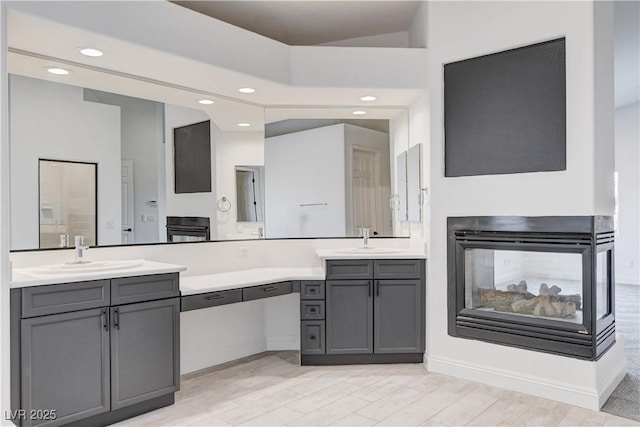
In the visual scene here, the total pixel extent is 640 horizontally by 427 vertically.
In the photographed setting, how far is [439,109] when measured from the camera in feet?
11.5

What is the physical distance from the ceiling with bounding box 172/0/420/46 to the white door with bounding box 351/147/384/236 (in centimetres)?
109

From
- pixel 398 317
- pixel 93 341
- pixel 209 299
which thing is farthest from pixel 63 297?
pixel 398 317

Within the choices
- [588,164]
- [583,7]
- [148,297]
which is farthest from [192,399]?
[583,7]

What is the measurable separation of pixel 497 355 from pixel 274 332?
1.87m

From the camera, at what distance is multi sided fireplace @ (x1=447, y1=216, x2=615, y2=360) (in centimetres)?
289

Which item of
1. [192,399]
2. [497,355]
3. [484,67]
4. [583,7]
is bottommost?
[192,399]

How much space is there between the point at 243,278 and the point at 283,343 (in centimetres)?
92

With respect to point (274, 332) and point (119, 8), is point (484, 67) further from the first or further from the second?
point (274, 332)

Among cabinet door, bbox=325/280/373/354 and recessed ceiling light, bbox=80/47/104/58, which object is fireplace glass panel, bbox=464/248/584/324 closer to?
cabinet door, bbox=325/280/373/354

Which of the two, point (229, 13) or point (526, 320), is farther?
point (229, 13)

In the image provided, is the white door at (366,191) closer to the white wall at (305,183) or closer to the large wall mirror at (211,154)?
the large wall mirror at (211,154)

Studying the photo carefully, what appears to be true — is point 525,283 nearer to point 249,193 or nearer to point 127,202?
point 249,193

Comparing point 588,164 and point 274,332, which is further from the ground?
point 588,164

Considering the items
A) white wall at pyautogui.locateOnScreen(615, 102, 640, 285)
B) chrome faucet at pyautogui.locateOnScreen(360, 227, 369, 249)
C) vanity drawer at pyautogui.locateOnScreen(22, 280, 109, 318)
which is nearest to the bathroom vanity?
vanity drawer at pyautogui.locateOnScreen(22, 280, 109, 318)
